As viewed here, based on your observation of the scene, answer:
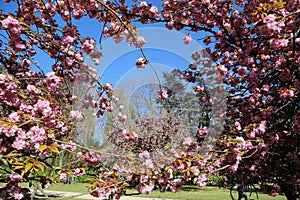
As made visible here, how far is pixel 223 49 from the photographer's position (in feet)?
12.1

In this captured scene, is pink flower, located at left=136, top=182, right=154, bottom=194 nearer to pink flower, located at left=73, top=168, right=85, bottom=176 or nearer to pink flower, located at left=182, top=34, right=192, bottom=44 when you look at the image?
pink flower, located at left=73, top=168, right=85, bottom=176

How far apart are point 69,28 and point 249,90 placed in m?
2.04

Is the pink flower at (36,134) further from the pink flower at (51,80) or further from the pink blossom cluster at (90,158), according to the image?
the pink blossom cluster at (90,158)

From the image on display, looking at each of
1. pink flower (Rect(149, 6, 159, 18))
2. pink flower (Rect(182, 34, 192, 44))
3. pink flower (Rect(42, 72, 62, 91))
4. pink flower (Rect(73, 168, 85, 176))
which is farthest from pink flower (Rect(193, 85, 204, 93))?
pink flower (Rect(42, 72, 62, 91))

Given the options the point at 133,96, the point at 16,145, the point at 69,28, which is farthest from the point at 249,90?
the point at 16,145

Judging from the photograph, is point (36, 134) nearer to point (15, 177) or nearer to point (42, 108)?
point (42, 108)

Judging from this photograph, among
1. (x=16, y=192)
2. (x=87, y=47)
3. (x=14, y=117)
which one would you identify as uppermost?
(x=87, y=47)

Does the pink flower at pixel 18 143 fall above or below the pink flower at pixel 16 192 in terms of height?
above

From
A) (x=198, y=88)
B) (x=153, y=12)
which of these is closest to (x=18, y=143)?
(x=153, y=12)

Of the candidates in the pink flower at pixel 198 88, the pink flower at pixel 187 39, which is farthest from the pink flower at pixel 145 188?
the pink flower at pixel 187 39

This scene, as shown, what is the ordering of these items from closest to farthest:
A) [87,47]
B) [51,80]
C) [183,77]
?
[51,80]
[87,47]
[183,77]

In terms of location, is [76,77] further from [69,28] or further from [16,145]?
[16,145]

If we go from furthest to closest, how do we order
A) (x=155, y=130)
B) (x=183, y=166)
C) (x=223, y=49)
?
(x=155, y=130), (x=223, y=49), (x=183, y=166)

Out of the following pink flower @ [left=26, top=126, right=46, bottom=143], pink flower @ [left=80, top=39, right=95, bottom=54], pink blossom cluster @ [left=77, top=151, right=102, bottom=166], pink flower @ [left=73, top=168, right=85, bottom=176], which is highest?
pink flower @ [left=80, top=39, right=95, bottom=54]
